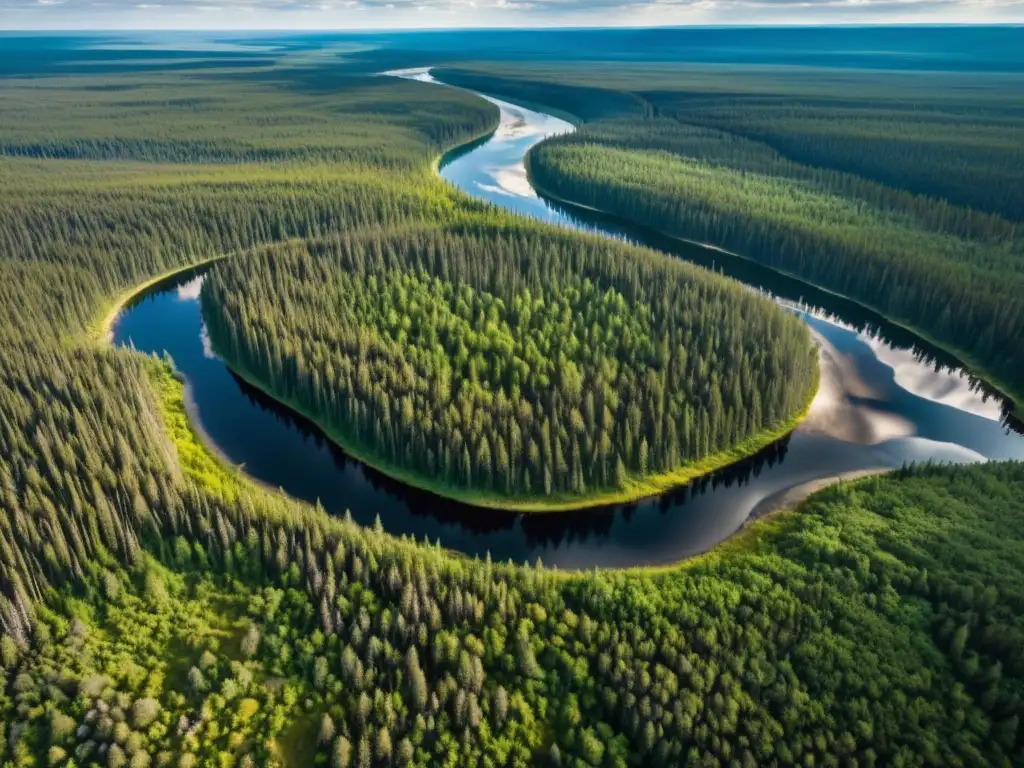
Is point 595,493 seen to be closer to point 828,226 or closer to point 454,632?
point 454,632

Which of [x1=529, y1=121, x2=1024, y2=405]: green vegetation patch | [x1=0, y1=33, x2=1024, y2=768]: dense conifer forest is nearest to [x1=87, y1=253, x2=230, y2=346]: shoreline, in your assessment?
[x1=0, y1=33, x2=1024, y2=768]: dense conifer forest

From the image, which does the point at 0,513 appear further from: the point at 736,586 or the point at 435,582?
the point at 736,586

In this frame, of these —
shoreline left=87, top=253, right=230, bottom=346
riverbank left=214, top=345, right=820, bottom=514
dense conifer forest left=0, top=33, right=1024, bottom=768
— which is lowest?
riverbank left=214, top=345, right=820, bottom=514

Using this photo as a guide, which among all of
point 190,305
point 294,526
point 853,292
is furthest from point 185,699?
point 853,292

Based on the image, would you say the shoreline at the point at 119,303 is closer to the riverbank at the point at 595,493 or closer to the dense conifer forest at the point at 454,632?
the dense conifer forest at the point at 454,632

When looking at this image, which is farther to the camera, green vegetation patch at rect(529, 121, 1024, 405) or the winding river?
green vegetation patch at rect(529, 121, 1024, 405)

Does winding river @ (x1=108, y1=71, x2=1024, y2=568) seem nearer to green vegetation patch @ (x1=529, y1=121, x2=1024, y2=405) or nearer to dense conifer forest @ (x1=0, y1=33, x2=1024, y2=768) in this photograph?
green vegetation patch @ (x1=529, y1=121, x2=1024, y2=405)
